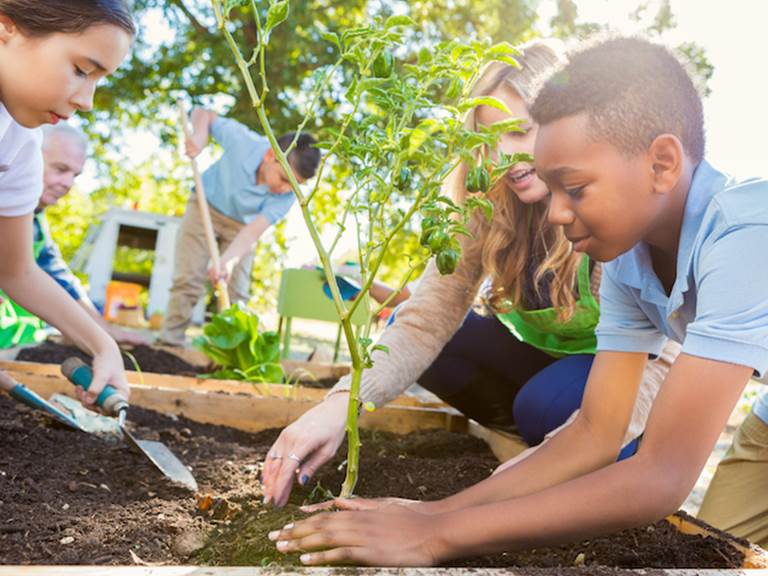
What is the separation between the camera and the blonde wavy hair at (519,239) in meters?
2.04

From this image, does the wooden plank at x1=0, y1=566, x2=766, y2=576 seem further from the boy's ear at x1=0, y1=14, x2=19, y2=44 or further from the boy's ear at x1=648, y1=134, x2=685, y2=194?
the boy's ear at x1=0, y1=14, x2=19, y2=44

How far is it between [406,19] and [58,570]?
2.93 feet

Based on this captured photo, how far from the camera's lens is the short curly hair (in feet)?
4.24

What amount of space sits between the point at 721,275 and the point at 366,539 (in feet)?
2.18

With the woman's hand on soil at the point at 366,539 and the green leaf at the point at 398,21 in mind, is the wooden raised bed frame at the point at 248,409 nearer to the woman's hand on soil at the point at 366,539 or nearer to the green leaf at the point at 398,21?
the woman's hand on soil at the point at 366,539

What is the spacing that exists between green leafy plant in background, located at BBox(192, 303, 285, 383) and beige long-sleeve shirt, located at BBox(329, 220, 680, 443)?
123 centimetres

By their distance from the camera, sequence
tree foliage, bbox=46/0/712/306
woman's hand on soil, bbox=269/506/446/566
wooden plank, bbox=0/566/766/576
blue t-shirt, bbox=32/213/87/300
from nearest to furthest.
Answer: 1. wooden plank, bbox=0/566/766/576
2. woman's hand on soil, bbox=269/506/446/566
3. blue t-shirt, bbox=32/213/87/300
4. tree foliage, bbox=46/0/712/306

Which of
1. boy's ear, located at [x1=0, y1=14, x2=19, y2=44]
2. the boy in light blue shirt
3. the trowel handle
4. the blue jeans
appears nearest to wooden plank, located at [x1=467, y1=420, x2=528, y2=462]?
the blue jeans

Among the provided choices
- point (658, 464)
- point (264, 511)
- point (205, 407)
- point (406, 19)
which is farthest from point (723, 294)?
point (205, 407)

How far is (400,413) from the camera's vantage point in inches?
107

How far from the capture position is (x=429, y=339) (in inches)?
84.8

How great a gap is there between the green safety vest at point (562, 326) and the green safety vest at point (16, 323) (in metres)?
1.99

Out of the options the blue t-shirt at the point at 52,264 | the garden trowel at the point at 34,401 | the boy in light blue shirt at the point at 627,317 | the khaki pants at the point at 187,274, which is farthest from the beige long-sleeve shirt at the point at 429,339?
the khaki pants at the point at 187,274

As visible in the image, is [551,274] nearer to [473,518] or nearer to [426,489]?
[426,489]
